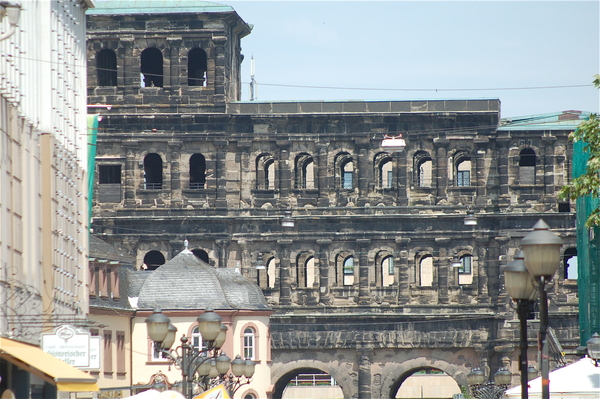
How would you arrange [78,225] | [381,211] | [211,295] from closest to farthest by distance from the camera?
[78,225]
[211,295]
[381,211]

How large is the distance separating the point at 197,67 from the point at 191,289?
40.1 feet

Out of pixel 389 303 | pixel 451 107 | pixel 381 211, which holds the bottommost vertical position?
pixel 389 303

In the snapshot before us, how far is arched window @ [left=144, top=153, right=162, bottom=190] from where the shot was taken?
65550mm

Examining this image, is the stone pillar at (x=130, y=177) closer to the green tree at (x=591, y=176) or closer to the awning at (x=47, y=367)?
the green tree at (x=591, y=176)

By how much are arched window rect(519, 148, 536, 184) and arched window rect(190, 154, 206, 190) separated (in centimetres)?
1512

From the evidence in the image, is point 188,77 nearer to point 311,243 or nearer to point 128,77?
point 128,77

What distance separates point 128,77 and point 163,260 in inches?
347

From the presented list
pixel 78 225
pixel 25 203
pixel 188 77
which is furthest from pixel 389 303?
pixel 25 203

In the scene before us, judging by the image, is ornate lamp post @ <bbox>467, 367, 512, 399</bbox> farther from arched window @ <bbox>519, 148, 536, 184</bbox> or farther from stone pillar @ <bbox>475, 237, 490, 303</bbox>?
arched window @ <bbox>519, 148, 536, 184</bbox>

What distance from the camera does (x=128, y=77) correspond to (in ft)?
212

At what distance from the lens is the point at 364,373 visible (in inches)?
2542

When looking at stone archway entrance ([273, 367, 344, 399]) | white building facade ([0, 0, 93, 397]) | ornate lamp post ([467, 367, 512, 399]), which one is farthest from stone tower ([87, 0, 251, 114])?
stone archway entrance ([273, 367, 344, 399])

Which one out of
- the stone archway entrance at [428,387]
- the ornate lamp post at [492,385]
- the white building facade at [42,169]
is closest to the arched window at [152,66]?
the ornate lamp post at [492,385]

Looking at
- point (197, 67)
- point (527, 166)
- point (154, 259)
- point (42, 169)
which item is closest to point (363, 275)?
point (527, 166)
